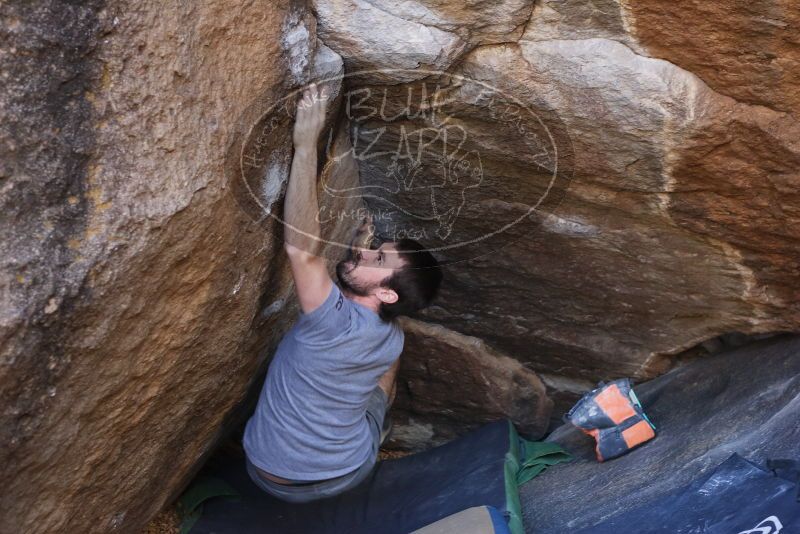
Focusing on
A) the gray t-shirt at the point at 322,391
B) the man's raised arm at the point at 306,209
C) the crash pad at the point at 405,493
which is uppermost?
the man's raised arm at the point at 306,209

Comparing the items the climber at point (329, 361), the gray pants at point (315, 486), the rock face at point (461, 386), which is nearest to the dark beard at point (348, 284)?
the climber at point (329, 361)

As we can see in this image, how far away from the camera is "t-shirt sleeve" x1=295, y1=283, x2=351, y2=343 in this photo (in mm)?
1985

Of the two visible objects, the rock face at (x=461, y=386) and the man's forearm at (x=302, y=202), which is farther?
the rock face at (x=461, y=386)

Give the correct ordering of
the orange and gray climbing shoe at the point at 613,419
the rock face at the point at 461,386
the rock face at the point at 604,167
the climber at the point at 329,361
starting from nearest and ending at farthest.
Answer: the rock face at the point at 604,167 → the climber at the point at 329,361 → the orange and gray climbing shoe at the point at 613,419 → the rock face at the point at 461,386

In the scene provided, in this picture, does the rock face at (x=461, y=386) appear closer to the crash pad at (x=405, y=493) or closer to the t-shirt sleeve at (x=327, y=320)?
the crash pad at (x=405, y=493)

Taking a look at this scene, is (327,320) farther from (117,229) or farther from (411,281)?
(117,229)

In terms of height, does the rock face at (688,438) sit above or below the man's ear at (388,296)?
below

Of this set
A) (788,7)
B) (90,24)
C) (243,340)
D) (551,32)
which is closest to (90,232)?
(90,24)

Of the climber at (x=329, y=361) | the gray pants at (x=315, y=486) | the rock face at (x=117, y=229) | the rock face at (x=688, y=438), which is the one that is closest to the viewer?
the rock face at (x=117, y=229)

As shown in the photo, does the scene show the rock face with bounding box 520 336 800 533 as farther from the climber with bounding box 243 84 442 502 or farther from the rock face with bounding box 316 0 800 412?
the climber with bounding box 243 84 442 502

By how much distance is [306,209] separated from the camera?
1.89 m

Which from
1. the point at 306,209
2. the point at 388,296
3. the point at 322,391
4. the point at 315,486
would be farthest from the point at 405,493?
the point at 306,209

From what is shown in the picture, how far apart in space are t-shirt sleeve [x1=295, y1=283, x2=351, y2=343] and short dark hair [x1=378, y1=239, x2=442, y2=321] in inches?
5.3

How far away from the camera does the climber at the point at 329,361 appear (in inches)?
77.7
